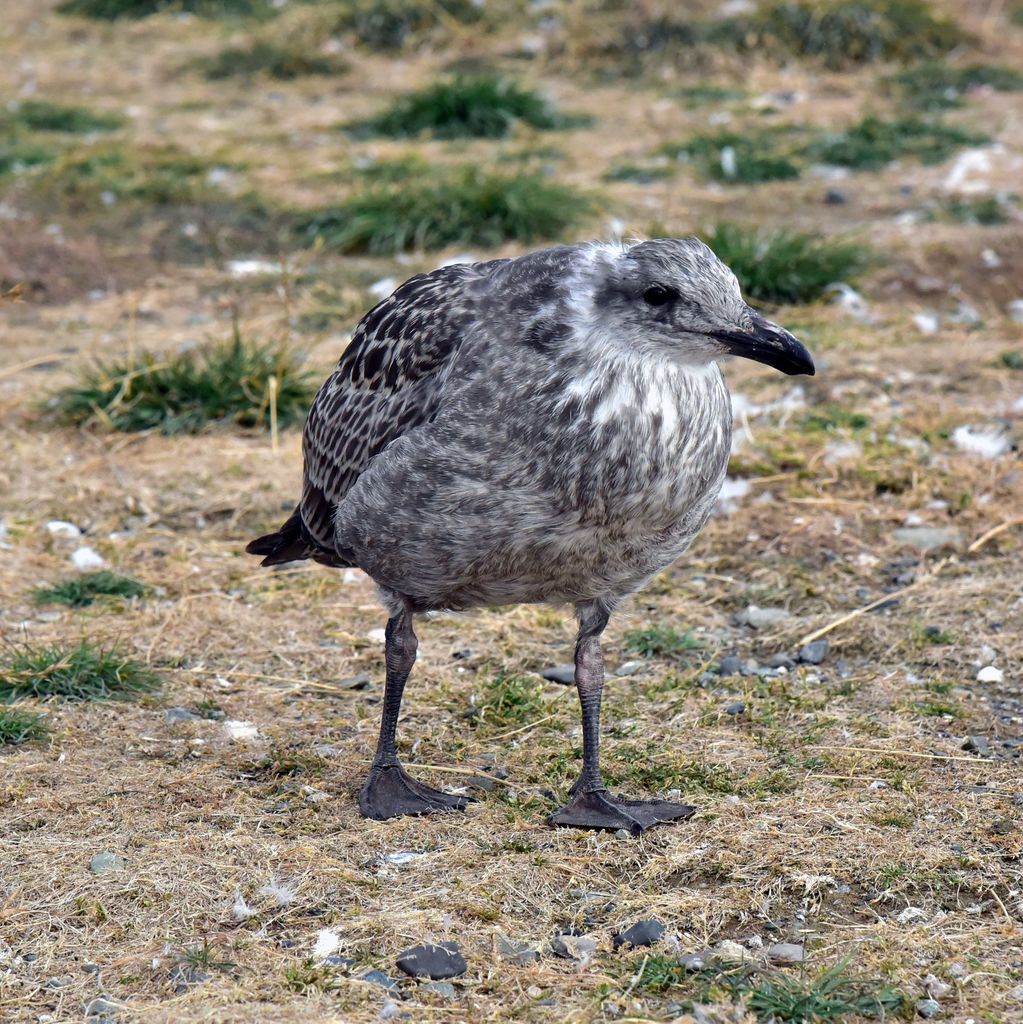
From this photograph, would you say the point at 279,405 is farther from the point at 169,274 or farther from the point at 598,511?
the point at 598,511

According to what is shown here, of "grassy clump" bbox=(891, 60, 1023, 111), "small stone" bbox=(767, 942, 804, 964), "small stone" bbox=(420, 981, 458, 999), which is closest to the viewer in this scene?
"small stone" bbox=(420, 981, 458, 999)

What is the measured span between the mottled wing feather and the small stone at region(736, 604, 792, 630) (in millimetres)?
1661

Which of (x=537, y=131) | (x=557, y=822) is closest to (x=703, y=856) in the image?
(x=557, y=822)

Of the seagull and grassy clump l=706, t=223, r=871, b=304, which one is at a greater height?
the seagull

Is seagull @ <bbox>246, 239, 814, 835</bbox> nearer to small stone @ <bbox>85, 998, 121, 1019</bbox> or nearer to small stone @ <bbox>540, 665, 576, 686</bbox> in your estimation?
small stone @ <bbox>540, 665, 576, 686</bbox>

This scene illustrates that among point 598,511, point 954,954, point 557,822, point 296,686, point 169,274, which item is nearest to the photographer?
point 954,954

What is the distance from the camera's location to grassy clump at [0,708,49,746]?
463 cm

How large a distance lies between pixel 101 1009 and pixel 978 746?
2.61 meters

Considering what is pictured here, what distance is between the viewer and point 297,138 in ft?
39.2

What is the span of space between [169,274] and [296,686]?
4.62 m

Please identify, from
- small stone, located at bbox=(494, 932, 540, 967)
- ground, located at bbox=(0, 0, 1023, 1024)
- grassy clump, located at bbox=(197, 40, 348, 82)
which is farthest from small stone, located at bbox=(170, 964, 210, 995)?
grassy clump, located at bbox=(197, 40, 348, 82)

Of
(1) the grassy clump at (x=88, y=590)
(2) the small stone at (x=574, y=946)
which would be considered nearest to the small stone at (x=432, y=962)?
(2) the small stone at (x=574, y=946)

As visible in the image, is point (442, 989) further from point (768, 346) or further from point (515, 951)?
point (768, 346)

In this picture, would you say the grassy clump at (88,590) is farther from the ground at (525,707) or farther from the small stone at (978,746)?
the small stone at (978,746)
